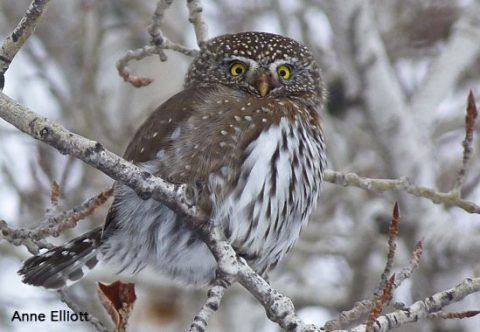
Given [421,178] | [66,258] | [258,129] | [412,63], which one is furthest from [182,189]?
[412,63]

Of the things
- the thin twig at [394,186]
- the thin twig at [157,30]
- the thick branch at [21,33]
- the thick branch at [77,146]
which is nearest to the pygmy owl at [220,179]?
the thin twig at [394,186]

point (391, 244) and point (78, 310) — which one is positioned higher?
point (391, 244)

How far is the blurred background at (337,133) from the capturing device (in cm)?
609

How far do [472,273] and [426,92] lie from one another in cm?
132

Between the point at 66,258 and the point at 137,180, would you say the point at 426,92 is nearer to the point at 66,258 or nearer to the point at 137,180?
the point at 66,258

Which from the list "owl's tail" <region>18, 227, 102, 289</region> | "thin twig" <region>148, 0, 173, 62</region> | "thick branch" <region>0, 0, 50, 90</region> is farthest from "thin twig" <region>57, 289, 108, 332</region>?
"thin twig" <region>148, 0, 173, 62</region>

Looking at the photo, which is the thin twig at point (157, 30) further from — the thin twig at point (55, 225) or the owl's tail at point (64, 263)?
the thin twig at point (55, 225)

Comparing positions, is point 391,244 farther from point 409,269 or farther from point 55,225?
point 55,225

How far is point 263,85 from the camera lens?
436 centimetres

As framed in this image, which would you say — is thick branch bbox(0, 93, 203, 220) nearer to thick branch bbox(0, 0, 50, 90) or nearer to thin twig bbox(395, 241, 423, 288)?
thick branch bbox(0, 0, 50, 90)

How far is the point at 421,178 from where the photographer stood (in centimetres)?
604

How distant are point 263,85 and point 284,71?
0.33 metres

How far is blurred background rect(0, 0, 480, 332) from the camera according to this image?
609 cm

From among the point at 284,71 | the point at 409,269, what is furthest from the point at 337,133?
the point at 409,269
